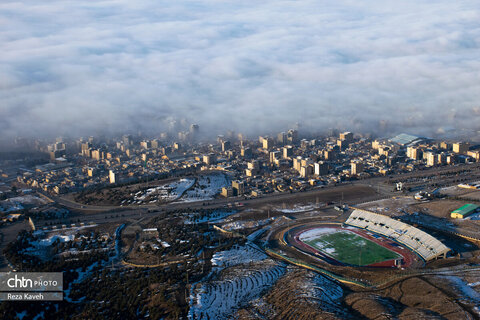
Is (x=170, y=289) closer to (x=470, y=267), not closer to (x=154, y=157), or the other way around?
(x=470, y=267)

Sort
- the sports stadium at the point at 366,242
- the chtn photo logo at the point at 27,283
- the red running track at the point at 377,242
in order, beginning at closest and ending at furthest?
the chtn photo logo at the point at 27,283
the red running track at the point at 377,242
the sports stadium at the point at 366,242

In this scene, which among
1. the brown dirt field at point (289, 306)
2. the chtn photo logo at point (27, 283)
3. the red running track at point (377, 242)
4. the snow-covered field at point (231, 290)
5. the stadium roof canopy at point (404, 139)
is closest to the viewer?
the brown dirt field at point (289, 306)


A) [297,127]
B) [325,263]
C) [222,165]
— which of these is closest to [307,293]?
[325,263]

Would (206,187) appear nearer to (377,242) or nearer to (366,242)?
(366,242)

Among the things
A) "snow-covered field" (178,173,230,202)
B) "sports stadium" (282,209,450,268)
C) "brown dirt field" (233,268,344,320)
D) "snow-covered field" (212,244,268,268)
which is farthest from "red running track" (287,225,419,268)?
"snow-covered field" (178,173,230,202)

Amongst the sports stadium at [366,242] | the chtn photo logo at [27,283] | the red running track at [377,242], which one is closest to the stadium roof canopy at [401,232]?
the sports stadium at [366,242]

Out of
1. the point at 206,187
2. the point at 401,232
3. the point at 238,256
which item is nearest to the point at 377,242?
the point at 401,232

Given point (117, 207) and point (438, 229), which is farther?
point (117, 207)

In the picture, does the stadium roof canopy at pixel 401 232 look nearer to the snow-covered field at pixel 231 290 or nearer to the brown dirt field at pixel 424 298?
the brown dirt field at pixel 424 298
